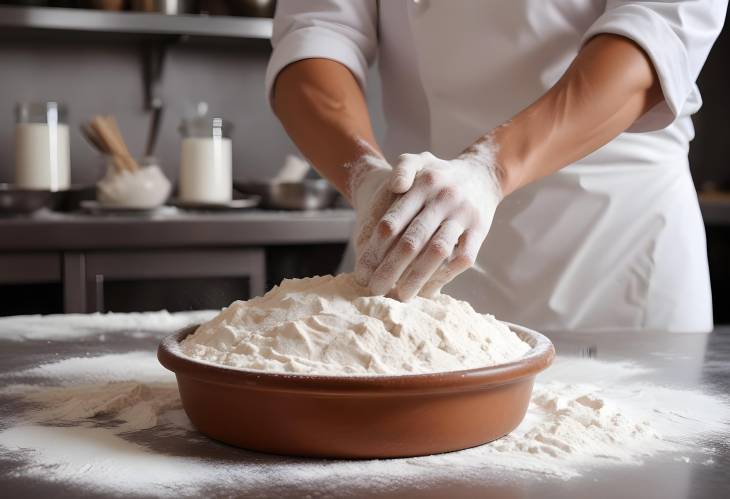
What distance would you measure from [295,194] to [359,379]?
79.7 inches

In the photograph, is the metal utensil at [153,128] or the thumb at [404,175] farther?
the metal utensil at [153,128]

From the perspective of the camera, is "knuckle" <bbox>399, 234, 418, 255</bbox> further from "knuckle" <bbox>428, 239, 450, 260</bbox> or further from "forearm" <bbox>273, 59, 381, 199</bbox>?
"forearm" <bbox>273, 59, 381, 199</bbox>

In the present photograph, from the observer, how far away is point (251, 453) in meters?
0.81

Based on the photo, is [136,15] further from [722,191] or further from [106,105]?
[722,191]

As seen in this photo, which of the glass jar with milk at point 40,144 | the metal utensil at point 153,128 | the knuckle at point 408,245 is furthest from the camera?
the metal utensil at point 153,128

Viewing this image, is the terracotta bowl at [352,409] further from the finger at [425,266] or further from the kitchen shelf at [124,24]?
the kitchen shelf at [124,24]

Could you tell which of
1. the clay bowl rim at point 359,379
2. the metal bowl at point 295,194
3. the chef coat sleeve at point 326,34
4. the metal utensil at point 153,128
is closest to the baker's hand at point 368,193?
the clay bowl rim at point 359,379

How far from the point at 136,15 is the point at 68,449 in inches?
84.7

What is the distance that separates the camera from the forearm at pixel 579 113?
1.14 metres

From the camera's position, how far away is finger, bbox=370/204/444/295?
0.92 metres

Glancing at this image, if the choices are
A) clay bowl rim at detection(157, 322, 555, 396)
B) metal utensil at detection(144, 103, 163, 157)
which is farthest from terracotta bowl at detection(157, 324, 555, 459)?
metal utensil at detection(144, 103, 163, 157)

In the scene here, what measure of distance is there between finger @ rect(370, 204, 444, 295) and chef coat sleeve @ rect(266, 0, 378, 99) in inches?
26.2

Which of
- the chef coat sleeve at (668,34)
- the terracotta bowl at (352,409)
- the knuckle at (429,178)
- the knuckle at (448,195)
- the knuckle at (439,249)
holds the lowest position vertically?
the terracotta bowl at (352,409)

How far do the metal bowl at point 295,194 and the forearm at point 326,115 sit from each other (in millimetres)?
1144
